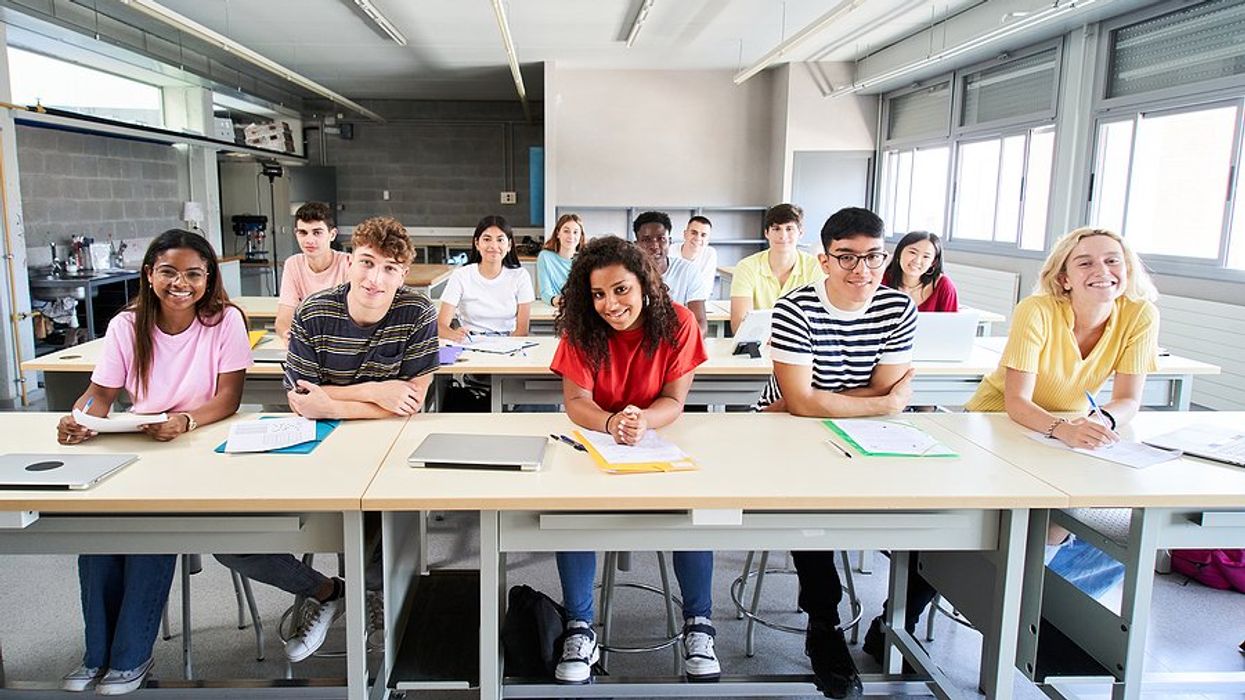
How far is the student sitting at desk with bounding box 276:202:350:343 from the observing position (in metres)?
3.75

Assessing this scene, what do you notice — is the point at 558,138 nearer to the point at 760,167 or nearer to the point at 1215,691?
the point at 760,167

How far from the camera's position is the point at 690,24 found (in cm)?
713

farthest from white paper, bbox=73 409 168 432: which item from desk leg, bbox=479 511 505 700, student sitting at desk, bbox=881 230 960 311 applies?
student sitting at desk, bbox=881 230 960 311

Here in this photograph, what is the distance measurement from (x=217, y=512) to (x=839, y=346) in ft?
5.45

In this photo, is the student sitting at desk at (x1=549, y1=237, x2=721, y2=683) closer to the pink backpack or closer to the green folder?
the green folder

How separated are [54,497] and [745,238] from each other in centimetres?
855

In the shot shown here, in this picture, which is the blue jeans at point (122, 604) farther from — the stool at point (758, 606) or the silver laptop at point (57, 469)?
the stool at point (758, 606)

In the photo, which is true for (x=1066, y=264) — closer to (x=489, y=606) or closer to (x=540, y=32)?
(x=489, y=606)

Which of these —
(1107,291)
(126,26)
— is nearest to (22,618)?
(1107,291)

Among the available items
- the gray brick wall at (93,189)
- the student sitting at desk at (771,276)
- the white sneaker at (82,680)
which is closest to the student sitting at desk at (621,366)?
the white sneaker at (82,680)

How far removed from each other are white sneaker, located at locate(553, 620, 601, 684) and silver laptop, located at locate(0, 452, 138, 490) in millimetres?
1125

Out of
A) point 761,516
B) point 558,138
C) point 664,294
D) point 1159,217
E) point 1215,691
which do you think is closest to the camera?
point 761,516

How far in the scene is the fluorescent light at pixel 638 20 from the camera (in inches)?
233

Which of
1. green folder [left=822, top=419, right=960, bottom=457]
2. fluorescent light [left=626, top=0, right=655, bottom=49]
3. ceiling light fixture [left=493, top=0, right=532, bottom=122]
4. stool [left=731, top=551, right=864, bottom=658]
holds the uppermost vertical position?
fluorescent light [left=626, top=0, right=655, bottom=49]
